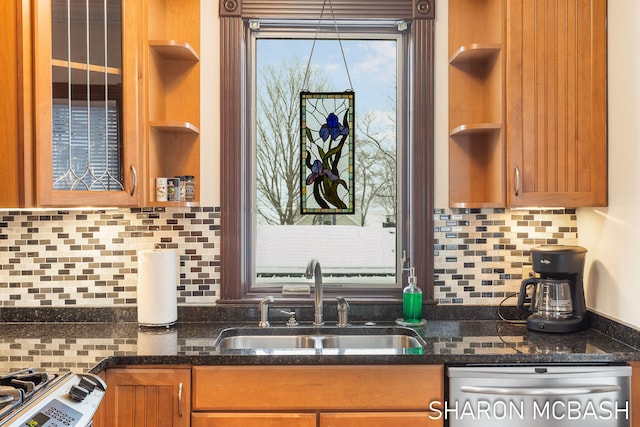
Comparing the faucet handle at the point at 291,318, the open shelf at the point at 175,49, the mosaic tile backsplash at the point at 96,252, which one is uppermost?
the open shelf at the point at 175,49

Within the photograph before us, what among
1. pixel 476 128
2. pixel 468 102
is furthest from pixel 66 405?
pixel 468 102

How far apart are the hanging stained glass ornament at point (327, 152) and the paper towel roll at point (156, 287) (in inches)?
26.6

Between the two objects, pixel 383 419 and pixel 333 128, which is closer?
pixel 383 419

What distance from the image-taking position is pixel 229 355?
190 cm

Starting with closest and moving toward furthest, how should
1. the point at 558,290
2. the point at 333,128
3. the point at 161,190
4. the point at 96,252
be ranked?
the point at 558,290 < the point at 161,190 < the point at 96,252 < the point at 333,128

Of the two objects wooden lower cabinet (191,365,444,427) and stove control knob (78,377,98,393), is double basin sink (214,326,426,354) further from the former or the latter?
stove control knob (78,377,98,393)

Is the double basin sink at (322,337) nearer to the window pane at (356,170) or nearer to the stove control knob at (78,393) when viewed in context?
the window pane at (356,170)

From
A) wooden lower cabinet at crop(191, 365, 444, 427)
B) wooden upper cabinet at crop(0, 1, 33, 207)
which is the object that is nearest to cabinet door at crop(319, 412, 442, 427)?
wooden lower cabinet at crop(191, 365, 444, 427)

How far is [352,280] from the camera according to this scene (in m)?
2.60

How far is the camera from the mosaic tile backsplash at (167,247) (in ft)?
7.99

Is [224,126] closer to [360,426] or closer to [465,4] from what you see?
[465,4]

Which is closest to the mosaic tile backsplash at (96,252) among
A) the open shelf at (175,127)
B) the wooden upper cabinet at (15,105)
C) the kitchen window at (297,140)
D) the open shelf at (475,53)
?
the kitchen window at (297,140)

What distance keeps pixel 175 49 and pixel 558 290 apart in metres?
1.88

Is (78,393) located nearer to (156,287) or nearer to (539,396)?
(156,287)
